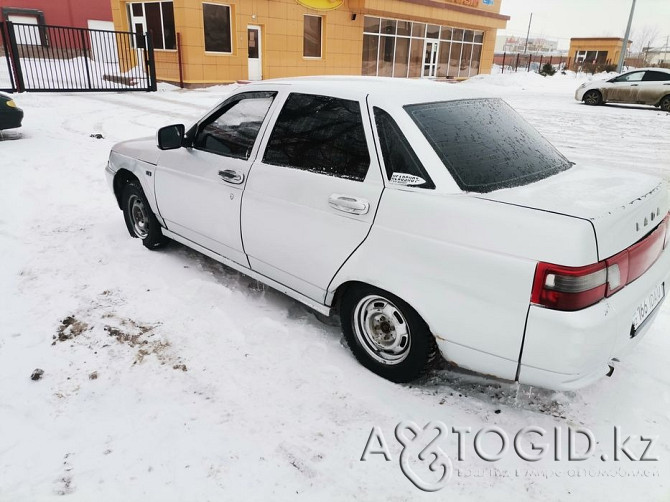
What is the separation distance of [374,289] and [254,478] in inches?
45.5

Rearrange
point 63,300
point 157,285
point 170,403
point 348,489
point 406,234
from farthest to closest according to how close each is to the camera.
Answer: point 157,285, point 63,300, point 170,403, point 406,234, point 348,489

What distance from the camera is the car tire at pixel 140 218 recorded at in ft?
15.0

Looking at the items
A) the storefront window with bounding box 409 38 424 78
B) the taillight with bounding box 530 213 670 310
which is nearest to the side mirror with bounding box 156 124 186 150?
the taillight with bounding box 530 213 670 310

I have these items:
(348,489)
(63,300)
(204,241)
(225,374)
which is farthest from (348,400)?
(63,300)

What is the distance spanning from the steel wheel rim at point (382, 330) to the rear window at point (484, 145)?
828 millimetres

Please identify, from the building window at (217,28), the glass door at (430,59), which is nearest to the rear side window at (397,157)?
the building window at (217,28)

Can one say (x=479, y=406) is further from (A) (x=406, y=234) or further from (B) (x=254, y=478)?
(B) (x=254, y=478)

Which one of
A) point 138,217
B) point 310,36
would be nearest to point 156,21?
point 310,36

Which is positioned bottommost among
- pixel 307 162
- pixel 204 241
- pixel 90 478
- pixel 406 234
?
pixel 90 478

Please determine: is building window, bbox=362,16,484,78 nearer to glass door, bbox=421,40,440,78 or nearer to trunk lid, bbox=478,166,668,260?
glass door, bbox=421,40,440,78

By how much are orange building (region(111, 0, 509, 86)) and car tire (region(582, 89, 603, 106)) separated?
11090 millimetres

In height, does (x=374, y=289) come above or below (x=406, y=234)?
Answer: below

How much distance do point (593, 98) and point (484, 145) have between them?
19.4 metres

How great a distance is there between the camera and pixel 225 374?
9.76 feet
